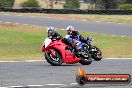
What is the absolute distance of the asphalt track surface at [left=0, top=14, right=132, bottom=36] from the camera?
35.3 meters

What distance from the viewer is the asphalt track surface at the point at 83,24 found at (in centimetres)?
3534

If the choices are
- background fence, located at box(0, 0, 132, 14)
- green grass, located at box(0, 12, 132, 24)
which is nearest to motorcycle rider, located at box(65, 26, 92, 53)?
green grass, located at box(0, 12, 132, 24)

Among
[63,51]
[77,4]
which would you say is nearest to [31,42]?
[63,51]

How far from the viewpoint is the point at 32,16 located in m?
45.3

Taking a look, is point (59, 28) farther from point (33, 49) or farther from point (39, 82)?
point (39, 82)

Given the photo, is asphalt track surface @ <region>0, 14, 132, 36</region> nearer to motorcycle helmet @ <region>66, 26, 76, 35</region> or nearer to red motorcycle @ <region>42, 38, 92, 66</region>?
motorcycle helmet @ <region>66, 26, 76, 35</region>

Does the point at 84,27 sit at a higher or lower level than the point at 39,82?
lower

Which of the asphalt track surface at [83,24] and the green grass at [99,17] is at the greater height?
the asphalt track surface at [83,24]

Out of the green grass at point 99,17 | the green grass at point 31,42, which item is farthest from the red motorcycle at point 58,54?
the green grass at point 99,17

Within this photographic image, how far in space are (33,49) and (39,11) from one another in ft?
72.7

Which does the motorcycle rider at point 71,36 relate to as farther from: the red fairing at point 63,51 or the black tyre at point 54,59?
the black tyre at point 54,59

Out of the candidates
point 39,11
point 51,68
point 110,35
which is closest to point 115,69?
point 51,68

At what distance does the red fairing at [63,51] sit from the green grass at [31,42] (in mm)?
7664

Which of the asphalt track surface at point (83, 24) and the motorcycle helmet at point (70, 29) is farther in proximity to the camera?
the asphalt track surface at point (83, 24)
